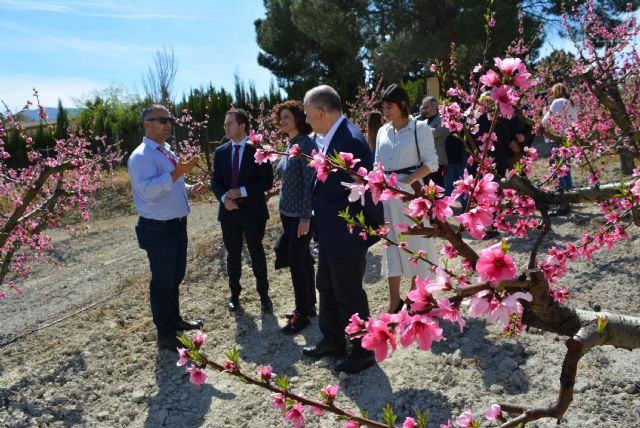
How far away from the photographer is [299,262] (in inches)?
167

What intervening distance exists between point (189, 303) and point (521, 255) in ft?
11.2

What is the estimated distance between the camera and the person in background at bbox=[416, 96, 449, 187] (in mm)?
6316

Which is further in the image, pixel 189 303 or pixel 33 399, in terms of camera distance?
pixel 189 303

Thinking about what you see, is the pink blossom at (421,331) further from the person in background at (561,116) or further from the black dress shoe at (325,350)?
the person in background at (561,116)

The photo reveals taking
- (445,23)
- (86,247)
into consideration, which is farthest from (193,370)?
(445,23)

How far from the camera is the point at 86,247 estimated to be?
945 cm

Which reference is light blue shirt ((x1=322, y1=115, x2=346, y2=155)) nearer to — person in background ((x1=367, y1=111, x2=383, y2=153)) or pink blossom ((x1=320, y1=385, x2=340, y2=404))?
person in background ((x1=367, y1=111, x2=383, y2=153))

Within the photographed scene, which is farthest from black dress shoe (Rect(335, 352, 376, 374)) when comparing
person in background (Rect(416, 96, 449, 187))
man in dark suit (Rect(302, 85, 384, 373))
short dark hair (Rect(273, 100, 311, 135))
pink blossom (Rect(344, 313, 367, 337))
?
person in background (Rect(416, 96, 449, 187))

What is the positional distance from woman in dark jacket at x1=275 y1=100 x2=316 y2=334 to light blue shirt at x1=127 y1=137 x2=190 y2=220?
0.85 metres

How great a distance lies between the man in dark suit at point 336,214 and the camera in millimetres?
3223

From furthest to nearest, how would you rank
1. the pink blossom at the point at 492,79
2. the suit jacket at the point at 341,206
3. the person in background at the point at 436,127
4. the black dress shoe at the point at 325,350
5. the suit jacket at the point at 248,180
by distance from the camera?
1. the person in background at the point at 436,127
2. the suit jacket at the point at 248,180
3. the black dress shoe at the point at 325,350
4. the suit jacket at the point at 341,206
5. the pink blossom at the point at 492,79

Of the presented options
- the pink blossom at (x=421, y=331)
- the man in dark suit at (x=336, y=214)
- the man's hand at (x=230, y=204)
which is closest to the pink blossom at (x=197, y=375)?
the pink blossom at (x=421, y=331)

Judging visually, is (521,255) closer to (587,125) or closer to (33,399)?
(587,125)

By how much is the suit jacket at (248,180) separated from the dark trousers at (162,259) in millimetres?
592
